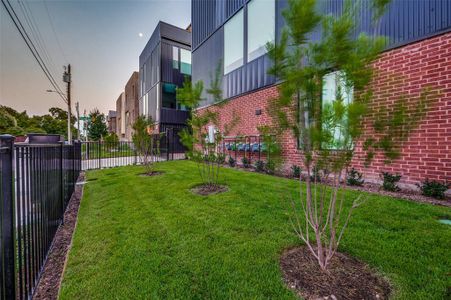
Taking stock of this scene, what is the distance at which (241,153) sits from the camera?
7949 mm

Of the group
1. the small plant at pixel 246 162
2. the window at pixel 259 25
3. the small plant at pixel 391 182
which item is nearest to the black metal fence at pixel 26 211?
the small plant at pixel 391 182

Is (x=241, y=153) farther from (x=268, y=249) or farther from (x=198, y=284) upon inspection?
(x=198, y=284)

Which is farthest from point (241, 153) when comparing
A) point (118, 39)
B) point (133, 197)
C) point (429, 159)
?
point (118, 39)

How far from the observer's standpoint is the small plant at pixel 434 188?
130 inches

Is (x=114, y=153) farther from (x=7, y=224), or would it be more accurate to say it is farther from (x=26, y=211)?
(x=7, y=224)

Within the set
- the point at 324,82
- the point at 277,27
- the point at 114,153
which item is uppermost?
the point at 277,27

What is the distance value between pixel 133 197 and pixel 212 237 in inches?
99.9

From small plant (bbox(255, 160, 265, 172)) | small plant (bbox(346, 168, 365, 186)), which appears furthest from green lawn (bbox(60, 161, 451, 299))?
small plant (bbox(255, 160, 265, 172))

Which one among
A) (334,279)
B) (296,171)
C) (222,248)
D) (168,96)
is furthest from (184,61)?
(334,279)

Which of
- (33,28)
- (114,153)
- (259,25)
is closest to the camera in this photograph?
(259,25)

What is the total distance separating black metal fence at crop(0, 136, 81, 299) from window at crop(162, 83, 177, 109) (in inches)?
503

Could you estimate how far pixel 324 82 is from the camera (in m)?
1.56

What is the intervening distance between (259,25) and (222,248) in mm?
7419

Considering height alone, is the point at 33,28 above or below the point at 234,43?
above
